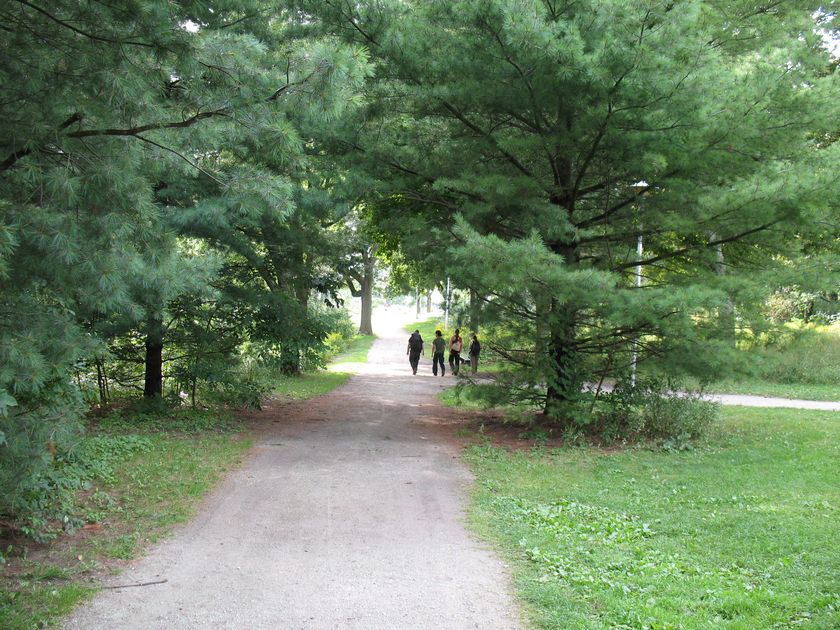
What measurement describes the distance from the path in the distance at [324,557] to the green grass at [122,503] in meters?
0.24

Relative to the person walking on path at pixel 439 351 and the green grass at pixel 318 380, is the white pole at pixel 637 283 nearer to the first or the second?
the green grass at pixel 318 380

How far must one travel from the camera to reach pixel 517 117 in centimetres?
1162

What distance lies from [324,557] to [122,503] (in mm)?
2776

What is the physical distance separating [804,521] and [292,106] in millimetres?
6082

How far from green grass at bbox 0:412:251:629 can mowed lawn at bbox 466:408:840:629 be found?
127 inches

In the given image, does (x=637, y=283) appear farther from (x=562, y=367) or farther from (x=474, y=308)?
(x=474, y=308)

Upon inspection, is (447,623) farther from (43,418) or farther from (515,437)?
(515,437)

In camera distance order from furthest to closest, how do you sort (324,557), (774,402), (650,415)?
(774,402)
(650,415)
(324,557)

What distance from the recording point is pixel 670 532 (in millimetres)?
6859

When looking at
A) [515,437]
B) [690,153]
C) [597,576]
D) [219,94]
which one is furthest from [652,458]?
[219,94]

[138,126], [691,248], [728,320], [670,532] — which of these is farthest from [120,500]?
[691,248]

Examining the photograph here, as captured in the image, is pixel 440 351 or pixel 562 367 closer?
pixel 562 367

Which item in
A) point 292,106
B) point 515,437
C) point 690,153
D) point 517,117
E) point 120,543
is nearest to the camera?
point 292,106

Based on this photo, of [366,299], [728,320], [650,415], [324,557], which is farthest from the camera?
[366,299]
